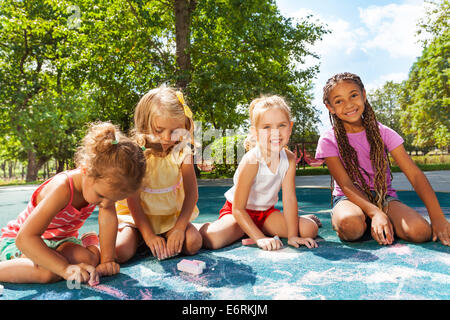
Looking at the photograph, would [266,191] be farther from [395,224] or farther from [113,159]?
[113,159]

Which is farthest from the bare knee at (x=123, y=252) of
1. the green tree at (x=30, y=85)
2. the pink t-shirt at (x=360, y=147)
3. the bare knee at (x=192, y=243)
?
the green tree at (x=30, y=85)

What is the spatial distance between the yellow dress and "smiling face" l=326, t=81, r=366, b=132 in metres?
1.28

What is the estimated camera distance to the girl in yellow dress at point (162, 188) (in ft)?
7.50

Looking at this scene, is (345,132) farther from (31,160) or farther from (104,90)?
(31,160)

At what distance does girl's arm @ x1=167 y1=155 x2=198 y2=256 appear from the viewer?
2.25m

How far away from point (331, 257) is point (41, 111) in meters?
18.2

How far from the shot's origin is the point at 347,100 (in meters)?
2.63

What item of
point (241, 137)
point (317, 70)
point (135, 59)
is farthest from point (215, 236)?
point (317, 70)

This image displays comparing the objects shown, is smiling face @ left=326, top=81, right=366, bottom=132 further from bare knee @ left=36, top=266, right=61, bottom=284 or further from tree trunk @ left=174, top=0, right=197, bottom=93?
tree trunk @ left=174, top=0, right=197, bottom=93

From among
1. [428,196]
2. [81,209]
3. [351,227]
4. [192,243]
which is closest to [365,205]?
[351,227]

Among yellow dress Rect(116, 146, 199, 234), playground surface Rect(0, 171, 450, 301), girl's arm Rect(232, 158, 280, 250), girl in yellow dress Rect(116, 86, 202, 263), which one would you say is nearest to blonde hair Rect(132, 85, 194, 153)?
girl in yellow dress Rect(116, 86, 202, 263)

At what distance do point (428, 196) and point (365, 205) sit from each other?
0.51 metres

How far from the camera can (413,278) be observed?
169 centimetres

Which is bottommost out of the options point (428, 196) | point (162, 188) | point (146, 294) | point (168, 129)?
point (146, 294)
